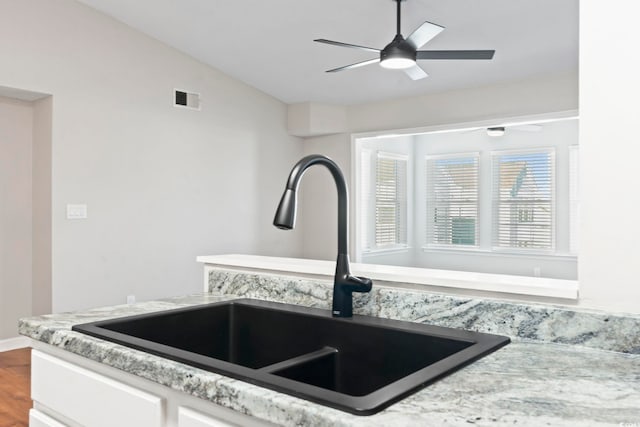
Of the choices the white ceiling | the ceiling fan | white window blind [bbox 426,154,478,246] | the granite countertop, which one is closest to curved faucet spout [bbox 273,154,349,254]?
the granite countertop

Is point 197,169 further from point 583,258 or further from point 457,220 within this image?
point 583,258

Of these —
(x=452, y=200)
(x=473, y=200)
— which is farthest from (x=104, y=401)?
(x=452, y=200)

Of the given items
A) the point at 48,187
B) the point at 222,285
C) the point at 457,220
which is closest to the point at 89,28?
the point at 48,187

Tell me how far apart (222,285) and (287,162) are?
16.4 ft

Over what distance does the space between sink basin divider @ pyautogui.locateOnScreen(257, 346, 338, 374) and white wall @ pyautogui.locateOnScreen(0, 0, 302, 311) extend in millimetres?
3923

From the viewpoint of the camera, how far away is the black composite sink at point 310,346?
87 centimetres

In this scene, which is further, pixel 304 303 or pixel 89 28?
pixel 89 28

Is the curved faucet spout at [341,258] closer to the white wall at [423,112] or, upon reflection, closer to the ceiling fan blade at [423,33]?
the ceiling fan blade at [423,33]

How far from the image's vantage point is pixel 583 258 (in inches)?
43.8

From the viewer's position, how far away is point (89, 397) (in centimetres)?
115

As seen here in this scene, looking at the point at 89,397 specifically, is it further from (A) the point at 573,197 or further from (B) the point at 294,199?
(A) the point at 573,197

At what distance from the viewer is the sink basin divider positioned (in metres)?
1.08

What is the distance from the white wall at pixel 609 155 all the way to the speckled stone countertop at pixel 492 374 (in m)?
0.08

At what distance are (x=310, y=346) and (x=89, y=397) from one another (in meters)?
0.56
